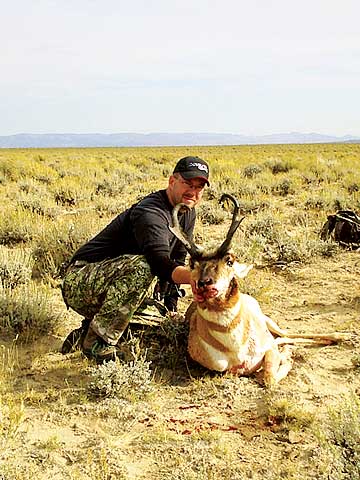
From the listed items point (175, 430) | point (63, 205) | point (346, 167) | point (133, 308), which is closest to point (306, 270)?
point (133, 308)

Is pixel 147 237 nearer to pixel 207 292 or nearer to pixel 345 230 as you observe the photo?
pixel 207 292

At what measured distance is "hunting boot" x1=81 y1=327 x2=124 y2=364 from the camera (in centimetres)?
491

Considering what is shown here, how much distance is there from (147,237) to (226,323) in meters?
0.98

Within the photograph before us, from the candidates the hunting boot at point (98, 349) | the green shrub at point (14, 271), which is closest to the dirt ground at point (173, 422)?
the hunting boot at point (98, 349)

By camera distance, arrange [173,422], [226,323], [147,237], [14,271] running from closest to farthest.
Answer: [173,422] < [226,323] < [147,237] < [14,271]

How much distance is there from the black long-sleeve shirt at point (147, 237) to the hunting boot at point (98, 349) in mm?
765

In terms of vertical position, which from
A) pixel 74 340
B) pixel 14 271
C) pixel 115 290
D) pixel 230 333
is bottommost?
pixel 74 340

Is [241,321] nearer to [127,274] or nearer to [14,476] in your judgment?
[127,274]

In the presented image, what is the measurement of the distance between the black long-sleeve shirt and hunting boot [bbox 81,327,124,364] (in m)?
0.76

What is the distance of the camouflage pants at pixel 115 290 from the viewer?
4.82m

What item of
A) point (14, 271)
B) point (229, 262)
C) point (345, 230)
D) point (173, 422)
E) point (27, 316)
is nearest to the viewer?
point (173, 422)

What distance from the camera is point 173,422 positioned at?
13.5 ft

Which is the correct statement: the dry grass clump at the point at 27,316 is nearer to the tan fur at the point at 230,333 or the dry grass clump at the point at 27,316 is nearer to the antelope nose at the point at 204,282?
the tan fur at the point at 230,333

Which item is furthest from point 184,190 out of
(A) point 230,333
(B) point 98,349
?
(B) point 98,349
